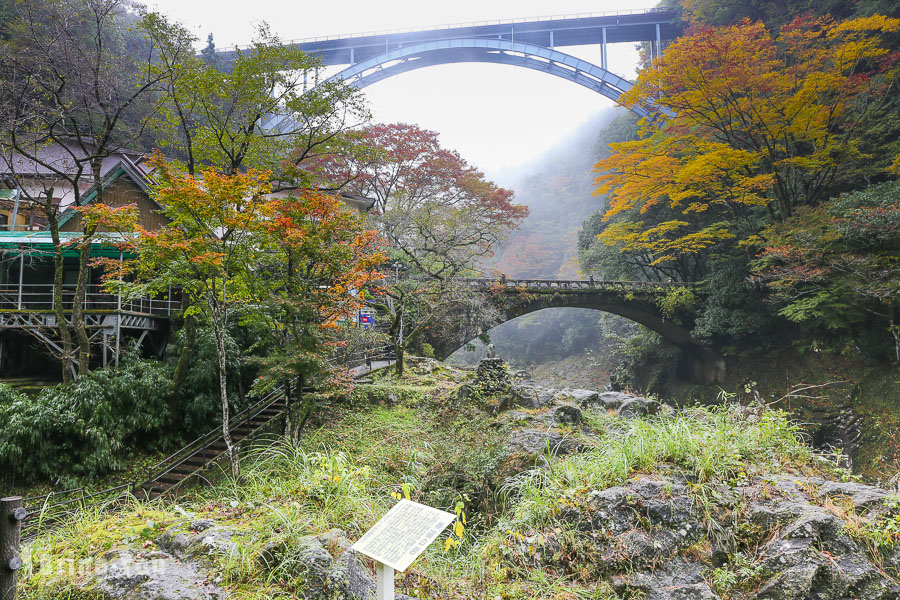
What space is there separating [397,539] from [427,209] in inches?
552

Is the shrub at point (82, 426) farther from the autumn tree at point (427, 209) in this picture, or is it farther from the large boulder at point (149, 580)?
the autumn tree at point (427, 209)

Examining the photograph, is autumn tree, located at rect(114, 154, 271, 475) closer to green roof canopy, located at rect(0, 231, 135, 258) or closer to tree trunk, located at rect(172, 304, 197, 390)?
tree trunk, located at rect(172, 304, 197, 390)

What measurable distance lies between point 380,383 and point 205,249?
626 centimetres

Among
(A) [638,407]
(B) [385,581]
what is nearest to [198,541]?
(B) [385,581]

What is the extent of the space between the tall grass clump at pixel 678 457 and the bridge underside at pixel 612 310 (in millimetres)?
14513

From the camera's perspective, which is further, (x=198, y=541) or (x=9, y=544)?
(x=198, y=541)

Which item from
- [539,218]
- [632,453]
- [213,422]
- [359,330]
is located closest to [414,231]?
[359,330]

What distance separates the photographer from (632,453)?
4.25 meters

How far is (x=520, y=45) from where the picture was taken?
2550 centimetres

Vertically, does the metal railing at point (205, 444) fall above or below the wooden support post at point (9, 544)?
below

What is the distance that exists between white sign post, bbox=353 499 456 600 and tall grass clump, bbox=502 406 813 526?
192cm

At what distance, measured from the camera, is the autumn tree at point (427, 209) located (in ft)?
51.2

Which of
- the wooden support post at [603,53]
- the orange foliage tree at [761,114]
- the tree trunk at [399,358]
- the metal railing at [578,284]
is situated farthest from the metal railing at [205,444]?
the wooden support post at [603,53]

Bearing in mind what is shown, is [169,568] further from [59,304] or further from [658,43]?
[658,43]
